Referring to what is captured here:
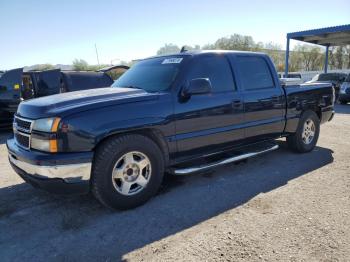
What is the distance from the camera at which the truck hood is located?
3303mm

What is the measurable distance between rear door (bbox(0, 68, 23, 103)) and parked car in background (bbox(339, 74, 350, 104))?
14317 mm

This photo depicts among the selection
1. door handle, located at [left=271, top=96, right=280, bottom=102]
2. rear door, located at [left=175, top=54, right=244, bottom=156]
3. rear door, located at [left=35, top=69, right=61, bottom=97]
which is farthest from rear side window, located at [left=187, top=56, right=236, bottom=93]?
rear door, located at [left=35, top=69, right=61, bottom=97]

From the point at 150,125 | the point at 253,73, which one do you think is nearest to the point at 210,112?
the point at 150,125

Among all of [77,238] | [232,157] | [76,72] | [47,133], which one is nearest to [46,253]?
[77,238]

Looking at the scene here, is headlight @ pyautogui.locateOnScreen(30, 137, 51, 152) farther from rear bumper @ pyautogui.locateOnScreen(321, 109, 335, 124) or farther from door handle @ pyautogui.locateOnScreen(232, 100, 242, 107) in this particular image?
rear bumper @ pyautogui.locateOnScreen(321, 109, 335, 124)

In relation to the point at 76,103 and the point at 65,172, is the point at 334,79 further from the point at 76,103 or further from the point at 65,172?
the point at 65,172

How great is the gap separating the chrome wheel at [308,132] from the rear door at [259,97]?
0.76 meters

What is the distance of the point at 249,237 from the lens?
9.98ft

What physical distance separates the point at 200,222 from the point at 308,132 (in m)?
3.62

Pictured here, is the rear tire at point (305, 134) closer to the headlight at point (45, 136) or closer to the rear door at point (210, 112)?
the rear door at point (210, 112)

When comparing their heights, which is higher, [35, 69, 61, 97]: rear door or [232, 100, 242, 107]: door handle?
[35, 69, 61, 97]: rear door

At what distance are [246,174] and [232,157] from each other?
1.39 feet

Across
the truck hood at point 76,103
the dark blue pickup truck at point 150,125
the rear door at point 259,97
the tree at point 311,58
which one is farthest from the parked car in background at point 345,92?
the tree at point 311,58

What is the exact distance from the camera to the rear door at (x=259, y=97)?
4.75 m
